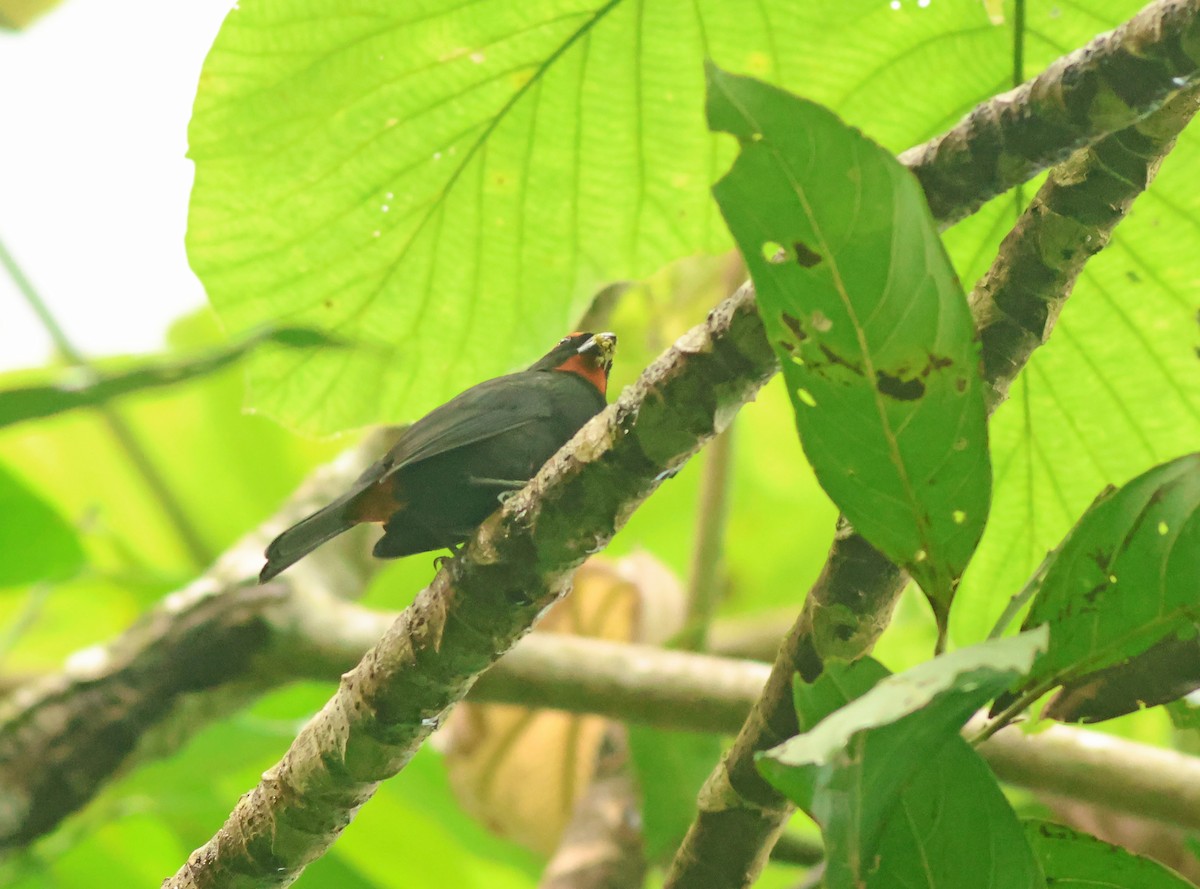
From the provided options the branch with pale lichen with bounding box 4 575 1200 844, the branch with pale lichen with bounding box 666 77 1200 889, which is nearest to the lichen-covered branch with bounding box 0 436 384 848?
the branch with pale lichen with bounding box 4 575 1200 844

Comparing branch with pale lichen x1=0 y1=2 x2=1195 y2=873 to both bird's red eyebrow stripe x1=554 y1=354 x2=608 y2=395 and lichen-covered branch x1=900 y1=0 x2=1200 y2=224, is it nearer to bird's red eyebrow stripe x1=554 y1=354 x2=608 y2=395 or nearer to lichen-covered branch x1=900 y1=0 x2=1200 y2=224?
lichen-covered branch x1=900 y1=0 x2=1200 y2=224

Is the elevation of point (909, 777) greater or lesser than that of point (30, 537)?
lesser

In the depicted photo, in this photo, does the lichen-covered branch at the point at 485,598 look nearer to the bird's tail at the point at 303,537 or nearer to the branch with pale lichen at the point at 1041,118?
the branch with pale lichen at the point at 1041,118

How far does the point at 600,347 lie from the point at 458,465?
0.36 metres

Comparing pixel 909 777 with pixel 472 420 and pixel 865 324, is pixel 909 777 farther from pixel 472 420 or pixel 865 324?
pixel 472 420

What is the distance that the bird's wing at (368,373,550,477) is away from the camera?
150 centimetres

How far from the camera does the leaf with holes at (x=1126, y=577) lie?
0.91 m

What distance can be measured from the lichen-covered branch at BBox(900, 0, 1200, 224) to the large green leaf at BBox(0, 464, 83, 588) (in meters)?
1.37

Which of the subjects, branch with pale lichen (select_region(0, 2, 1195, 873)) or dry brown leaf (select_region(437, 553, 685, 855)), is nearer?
branch with pale lichen (select_region(0, 2, 1195, 873))

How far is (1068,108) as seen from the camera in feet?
3.15

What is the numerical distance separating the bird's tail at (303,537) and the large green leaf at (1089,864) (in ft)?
3.03

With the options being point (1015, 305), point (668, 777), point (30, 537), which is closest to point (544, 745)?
point (668, 777)

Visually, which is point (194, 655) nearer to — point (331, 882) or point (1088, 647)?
point (331, 882)

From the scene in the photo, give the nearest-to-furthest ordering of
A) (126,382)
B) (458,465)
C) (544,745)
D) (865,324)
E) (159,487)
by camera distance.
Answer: (126,382), (865,324), (458,465), (544,745), (159,487)
